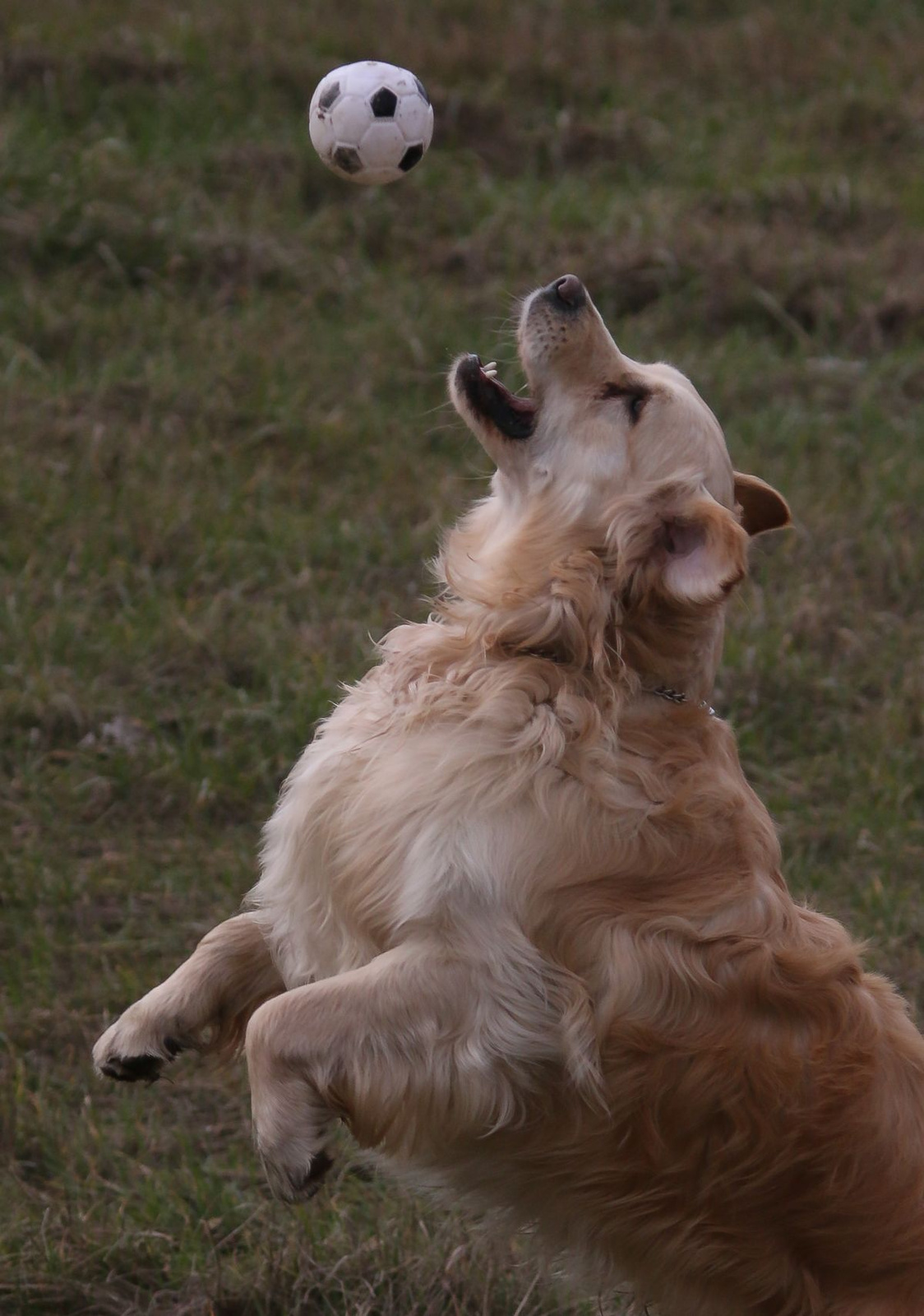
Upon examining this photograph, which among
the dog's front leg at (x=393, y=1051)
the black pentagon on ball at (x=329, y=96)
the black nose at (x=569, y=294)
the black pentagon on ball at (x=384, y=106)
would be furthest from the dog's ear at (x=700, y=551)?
the black pentagon on ball at (x=329, y=96)

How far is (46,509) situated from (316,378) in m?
1.61

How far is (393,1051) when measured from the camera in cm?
319

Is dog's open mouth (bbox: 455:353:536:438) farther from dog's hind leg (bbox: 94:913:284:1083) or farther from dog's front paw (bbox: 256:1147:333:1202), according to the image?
dog's front paw (bbox: 256:1147:333:1202)

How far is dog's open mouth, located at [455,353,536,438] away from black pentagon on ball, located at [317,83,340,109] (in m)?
1.04

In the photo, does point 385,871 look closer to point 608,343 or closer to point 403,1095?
point 403,1095

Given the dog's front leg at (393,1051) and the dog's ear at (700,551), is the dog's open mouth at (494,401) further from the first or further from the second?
the dog's front leg at (393,1051)

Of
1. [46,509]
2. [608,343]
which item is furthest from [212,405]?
[608,343]

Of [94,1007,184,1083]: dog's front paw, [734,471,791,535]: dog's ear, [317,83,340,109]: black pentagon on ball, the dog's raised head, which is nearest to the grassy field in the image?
[94,1007,184,1083]: dog's front paw

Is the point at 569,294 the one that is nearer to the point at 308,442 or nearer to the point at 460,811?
the point at 460,811

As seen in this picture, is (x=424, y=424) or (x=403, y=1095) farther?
(x=424, y=424)

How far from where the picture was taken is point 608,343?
395cm

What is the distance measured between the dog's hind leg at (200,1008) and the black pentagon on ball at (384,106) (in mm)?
2112

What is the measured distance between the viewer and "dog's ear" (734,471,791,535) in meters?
4.06

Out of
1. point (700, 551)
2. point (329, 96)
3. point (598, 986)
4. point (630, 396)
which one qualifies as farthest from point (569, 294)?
point (598, 986)
